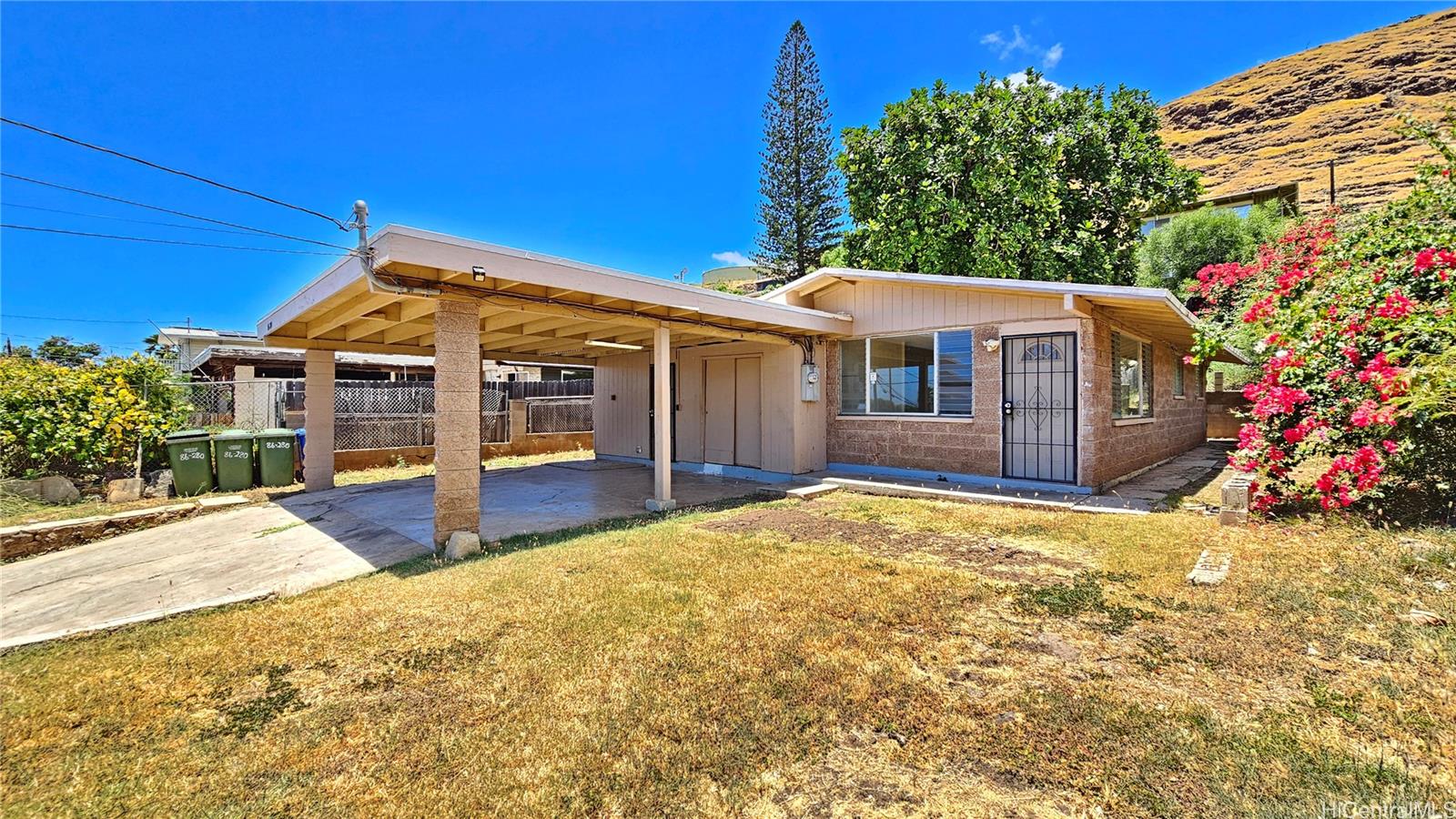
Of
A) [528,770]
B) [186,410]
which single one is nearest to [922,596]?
[528,770]

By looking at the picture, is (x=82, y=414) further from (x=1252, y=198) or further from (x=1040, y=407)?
(x=1252, y=198)

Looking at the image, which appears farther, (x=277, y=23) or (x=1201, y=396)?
(x=1201, y=396)

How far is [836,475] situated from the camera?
9227 millimetres

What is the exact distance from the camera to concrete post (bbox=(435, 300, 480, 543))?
538 centimetres

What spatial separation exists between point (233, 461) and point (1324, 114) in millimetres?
73489

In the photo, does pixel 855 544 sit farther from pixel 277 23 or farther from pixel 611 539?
pixel 277 23

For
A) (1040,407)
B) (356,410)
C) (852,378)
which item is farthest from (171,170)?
(1040,407)

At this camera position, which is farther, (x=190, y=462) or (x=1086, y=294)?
(x=190, y=462)

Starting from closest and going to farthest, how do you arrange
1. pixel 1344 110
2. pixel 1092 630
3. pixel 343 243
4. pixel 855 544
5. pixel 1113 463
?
pixel 1092 630, pixel 855 544, pixel 343 243, pixel 1113 463, pixel 1344 110

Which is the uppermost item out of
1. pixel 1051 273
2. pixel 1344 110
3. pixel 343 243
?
pixel 1344 110

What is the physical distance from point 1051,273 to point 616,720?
→ 16.7 metres

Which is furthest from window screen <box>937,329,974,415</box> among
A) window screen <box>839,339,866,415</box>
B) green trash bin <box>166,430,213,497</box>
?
green trash bin <box>166,430,213,497</box>

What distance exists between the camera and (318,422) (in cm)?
923

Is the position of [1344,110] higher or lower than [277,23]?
higher
